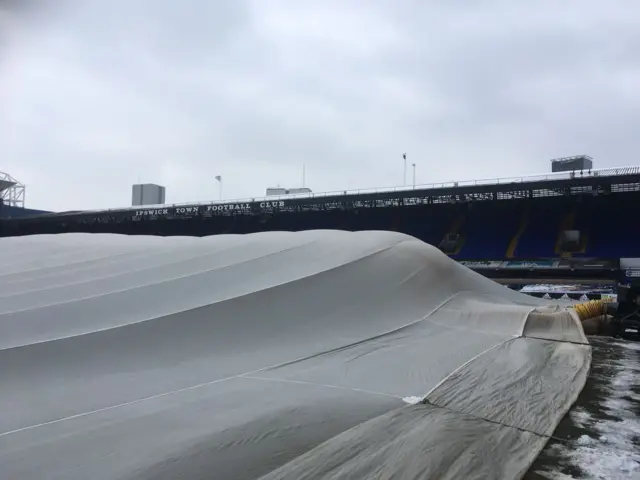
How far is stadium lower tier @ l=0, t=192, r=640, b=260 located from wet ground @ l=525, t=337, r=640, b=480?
19208 mm

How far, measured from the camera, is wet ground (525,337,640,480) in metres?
3.08

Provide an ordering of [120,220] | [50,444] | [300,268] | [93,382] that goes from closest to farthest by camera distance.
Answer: [50,444], [93,382], [300,268], [120,220]

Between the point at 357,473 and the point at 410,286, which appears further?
the point at 410,286

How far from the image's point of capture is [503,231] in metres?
26.3

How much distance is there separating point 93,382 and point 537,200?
25.3 m

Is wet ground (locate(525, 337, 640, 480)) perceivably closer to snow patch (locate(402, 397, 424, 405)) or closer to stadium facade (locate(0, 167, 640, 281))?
snow patch (locate(402, 397, 424, 405))

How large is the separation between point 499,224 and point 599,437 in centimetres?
2418

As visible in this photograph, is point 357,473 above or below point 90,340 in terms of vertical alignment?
below

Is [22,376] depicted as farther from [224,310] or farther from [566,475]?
[566,475]

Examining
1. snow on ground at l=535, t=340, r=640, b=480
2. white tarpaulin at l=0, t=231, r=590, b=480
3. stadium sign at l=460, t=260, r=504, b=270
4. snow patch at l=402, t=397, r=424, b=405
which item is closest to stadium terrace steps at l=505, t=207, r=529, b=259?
stadium sign at l=460, t=260, r=504, b=270

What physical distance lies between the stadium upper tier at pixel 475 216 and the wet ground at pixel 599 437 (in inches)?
739

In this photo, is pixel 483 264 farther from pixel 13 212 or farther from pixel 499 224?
pixel 13 212

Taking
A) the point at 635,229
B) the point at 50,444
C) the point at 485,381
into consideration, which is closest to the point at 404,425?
the point at 485,381

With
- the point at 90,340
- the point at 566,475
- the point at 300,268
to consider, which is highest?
the point at 300,268
